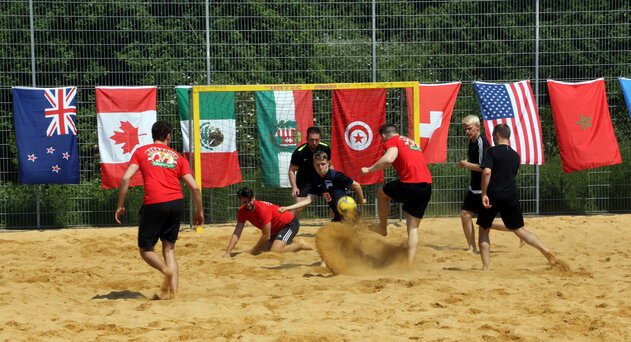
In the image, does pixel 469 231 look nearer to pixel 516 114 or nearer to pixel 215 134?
pixel 516 114

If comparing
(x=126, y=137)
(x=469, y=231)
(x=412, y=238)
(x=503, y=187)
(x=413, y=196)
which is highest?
(x=126, y=137)

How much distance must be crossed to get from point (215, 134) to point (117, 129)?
177 cm

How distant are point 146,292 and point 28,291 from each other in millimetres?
1200

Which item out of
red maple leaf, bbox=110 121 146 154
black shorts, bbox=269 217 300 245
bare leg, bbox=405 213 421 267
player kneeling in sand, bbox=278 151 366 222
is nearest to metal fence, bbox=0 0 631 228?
red maple leaf, bbox=110 121 146 154

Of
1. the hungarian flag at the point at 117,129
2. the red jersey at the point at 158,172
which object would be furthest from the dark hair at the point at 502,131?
the hungarian flag at the point at 117,129

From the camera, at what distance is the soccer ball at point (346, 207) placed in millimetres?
8273

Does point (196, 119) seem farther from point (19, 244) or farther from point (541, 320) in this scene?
point (541, 320)

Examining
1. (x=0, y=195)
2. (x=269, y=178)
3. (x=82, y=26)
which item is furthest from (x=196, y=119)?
(x=0, y=195)

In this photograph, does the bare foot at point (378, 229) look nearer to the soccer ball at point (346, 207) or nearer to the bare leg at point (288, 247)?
the soccer ball at point (346, 207)

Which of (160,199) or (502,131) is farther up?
(502,131)

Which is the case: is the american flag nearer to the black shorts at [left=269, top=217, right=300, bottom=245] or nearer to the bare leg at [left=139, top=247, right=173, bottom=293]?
the black shorts at [left=269, top=217, right=300, bottom=245]

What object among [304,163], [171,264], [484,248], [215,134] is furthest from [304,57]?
[171,264]

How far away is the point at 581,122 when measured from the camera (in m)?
13.5

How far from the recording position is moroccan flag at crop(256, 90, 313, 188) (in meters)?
12.9
